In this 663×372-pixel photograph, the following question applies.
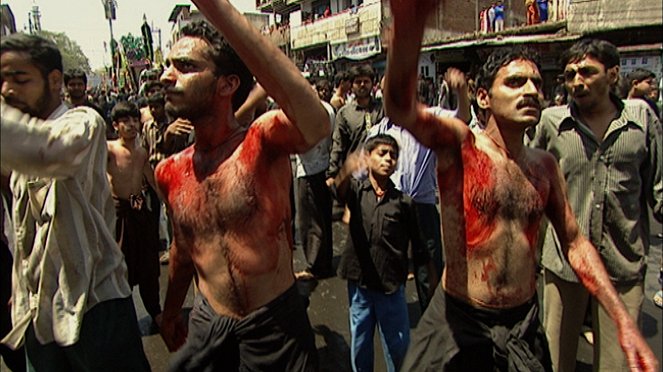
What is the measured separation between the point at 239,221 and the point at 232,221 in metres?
0.03

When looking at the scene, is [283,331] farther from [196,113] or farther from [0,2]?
[0,2]

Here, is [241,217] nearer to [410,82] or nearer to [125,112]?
[410,82]

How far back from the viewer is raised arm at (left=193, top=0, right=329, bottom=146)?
138 centimetres

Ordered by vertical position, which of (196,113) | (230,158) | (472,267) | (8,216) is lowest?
(472,267)

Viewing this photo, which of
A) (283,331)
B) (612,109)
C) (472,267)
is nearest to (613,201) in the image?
(612,109)

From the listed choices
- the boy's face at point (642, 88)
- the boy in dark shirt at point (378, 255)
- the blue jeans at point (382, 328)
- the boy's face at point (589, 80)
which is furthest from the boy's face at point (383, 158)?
the boy's face at point (642, 88)

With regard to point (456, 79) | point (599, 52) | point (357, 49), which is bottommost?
point (456, 79)

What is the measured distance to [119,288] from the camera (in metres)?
2.09

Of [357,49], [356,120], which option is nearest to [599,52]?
[356,120]

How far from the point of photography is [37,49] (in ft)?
4.96

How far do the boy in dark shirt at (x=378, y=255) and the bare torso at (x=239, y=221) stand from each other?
1.08 m

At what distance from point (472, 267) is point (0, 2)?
1.64m

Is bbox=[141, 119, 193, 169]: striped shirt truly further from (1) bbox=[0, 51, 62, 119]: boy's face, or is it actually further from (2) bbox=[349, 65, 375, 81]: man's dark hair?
(1) bbox=[0, 51, 62, 119]: boy's face

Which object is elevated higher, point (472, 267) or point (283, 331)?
point (472, 267)
